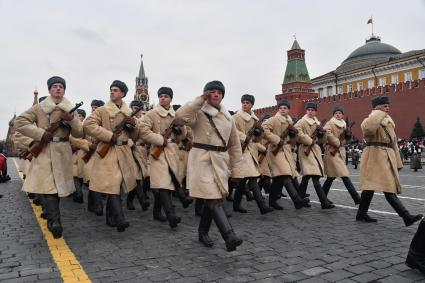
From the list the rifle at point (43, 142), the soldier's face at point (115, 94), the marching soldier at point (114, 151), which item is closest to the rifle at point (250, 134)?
the marching soldier at point (114, 151)

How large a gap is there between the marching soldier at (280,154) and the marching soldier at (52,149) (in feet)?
12.5

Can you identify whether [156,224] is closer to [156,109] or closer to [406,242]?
[156,109]

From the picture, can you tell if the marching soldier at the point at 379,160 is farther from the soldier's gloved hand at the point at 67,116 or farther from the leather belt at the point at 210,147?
the soldier's gloved hand at the point at 67,116

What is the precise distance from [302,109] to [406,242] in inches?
1884

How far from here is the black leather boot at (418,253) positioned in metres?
3.96

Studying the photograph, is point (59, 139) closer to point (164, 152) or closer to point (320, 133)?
point (164, 152)

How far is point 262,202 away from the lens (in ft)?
24.5

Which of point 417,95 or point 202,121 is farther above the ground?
point 417,95

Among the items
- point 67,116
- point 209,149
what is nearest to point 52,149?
point 67,116

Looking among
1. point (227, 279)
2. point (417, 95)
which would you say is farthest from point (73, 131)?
point (417, 95)

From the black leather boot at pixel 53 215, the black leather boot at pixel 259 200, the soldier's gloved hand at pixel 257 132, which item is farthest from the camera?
the soldier's gloved hand at pixel 257 132

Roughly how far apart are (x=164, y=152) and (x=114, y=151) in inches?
32.5

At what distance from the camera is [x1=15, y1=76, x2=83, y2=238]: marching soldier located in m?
5.59

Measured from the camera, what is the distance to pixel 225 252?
4.86 meters
